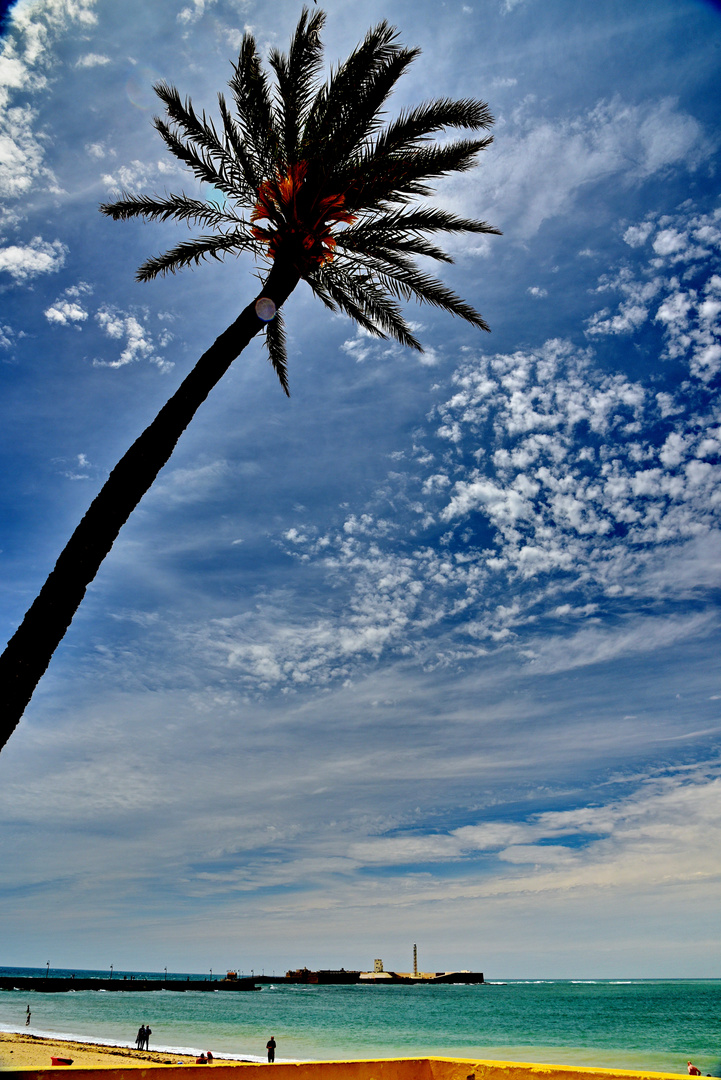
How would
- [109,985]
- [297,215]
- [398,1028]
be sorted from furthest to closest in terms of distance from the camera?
[109,985] < [398,1028] < [297,215]

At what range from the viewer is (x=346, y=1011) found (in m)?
56.3

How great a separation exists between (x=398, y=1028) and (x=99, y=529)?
51801 mm

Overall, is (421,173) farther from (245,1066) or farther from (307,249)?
(245,1066)

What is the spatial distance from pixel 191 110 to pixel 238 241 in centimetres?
181

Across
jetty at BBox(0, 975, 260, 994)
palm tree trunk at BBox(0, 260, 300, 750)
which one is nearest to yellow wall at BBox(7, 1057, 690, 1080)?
palm tree trunk at BBox(0, 260, 300, 750)

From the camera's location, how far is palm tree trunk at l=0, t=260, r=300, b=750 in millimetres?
4371

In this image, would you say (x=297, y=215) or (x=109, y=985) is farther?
(x=109, y=985)

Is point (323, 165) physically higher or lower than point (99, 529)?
higher

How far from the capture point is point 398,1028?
43.6 m

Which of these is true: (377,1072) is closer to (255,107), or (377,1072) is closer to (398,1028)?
(255,107)

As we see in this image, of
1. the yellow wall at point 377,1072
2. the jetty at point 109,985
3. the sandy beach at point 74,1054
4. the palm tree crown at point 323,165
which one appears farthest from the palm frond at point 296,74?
the jetty at point 109,985

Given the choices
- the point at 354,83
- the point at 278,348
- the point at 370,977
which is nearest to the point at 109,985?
the point at 370,977

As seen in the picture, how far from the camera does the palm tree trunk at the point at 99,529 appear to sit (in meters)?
4.37

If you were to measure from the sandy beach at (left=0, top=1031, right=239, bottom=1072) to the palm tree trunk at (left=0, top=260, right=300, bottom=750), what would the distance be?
2546 centimetres
